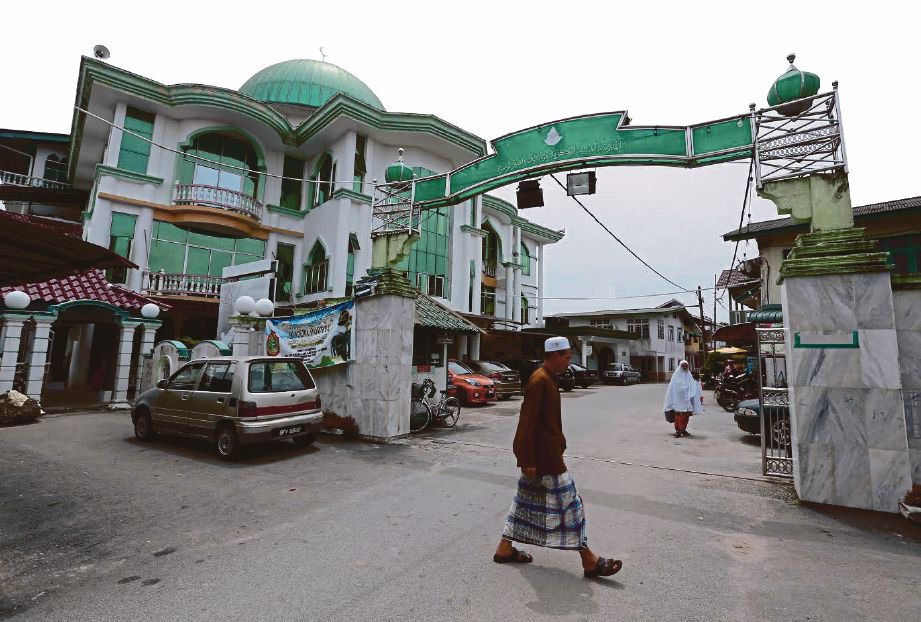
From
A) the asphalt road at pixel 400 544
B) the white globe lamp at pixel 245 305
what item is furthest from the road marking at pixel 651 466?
the white globe lamp at pixel 245 305

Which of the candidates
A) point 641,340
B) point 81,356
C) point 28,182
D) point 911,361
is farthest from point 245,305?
point 641,340

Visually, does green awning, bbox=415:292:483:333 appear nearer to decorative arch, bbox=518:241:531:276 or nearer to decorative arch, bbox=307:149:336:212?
decorative arch, bbox=307:149:336:212

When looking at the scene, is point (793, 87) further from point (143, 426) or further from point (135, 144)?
point (135, 144)

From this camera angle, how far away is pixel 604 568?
3268 millimetres

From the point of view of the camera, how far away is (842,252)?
5.34 meters

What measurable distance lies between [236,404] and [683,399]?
9.17 meters

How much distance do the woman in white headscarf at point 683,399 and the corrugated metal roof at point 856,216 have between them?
6.05 meters

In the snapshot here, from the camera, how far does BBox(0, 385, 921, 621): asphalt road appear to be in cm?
291

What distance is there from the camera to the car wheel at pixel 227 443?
6.82m

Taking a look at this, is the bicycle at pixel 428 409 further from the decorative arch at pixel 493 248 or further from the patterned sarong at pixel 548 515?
the decorative arch at pixel 493 248

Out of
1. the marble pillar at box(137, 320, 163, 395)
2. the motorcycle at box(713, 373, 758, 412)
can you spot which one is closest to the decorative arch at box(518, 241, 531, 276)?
the motorcycle at box(713, 373, 758, 412)

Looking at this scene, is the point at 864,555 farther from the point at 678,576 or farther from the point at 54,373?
the point at 54,373

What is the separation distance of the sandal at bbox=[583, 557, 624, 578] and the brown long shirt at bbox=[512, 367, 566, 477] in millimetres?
690

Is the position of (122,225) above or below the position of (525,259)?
below
